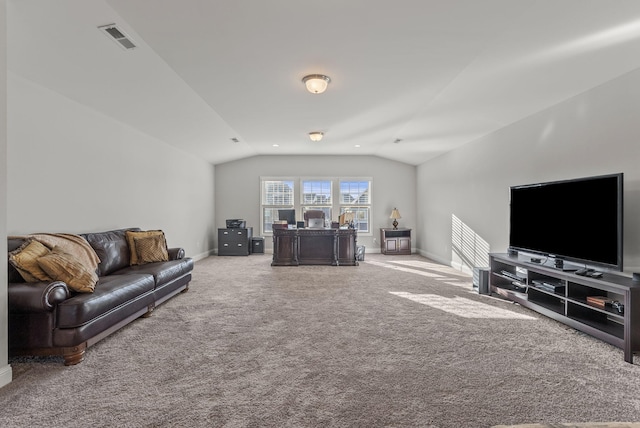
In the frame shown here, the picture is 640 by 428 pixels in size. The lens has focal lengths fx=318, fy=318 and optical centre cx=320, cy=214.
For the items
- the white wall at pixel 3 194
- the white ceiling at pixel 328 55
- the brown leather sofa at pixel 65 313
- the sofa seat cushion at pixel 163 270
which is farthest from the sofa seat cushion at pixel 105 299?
the white ceiling at pixel 328 55

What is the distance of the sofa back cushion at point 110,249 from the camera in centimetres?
366

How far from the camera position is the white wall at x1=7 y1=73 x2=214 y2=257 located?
312 cm

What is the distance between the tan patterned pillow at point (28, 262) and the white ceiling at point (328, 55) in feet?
5.71

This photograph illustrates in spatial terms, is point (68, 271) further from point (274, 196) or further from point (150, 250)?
point (274, 196)

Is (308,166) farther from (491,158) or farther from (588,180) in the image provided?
(588,180)

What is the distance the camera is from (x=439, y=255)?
7422 millimetres

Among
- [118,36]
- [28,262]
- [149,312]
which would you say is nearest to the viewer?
[28,262]

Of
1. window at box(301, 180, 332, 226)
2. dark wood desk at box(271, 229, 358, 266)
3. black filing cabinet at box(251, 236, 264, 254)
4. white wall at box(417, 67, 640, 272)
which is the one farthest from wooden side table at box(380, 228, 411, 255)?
black filing cabinet at box(251, 236, 264, 254)

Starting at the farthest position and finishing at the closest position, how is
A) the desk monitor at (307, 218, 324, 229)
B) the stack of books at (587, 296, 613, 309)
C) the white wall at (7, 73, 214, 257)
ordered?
the desk monitor at (307, 218, 324, 229), the white wall at (7, 73, 214, 257), the stack of books at (587, 296, 613, 309)

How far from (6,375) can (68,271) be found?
794mm

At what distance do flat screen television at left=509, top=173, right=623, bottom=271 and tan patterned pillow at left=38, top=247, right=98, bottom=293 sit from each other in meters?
4.55

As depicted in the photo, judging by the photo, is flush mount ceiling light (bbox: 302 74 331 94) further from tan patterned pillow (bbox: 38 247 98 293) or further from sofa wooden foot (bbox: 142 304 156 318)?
sofa wooden foot (bbox: 142 304 156 318)

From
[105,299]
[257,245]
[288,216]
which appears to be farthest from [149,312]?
[257,245]

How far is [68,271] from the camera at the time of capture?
8.70 ft
